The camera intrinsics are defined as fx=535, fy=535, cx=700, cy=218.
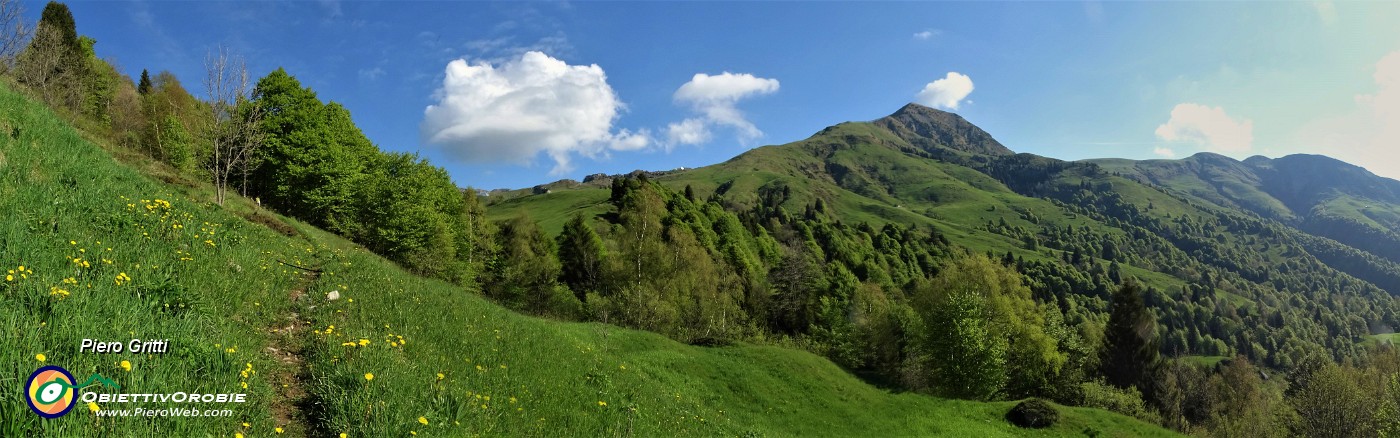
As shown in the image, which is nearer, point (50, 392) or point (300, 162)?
point (50, 392)

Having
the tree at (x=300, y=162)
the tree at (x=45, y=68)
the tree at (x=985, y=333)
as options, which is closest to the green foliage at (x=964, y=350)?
the tree at (x=985, y=333)

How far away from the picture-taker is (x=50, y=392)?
4578 mm

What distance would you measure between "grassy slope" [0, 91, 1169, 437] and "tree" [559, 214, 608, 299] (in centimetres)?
5718

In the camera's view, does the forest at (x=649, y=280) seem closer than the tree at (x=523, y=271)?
Yes

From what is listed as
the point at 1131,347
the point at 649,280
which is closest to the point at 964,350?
the point at 649,280

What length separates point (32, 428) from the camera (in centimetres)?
432

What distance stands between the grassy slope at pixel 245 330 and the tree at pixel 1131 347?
7924 cm

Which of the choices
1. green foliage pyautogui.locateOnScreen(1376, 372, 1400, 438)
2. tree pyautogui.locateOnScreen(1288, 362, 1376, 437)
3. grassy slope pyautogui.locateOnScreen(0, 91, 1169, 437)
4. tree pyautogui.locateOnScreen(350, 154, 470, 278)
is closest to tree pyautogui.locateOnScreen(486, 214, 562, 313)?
tree pyautogui.locateOnScreen(350, 154, 470, 278)

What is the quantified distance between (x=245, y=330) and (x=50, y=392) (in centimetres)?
393

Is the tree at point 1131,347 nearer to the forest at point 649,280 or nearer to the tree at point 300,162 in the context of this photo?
the forest at point 649,280

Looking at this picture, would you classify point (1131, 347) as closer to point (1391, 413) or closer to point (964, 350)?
point (1391, 413)

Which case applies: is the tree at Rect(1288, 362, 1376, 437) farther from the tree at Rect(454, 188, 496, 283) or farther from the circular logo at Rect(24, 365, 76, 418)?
the circular logo at Rect(24, 365, 76, 418)

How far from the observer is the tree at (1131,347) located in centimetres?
7262

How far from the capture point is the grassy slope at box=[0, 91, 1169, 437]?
5.75m
